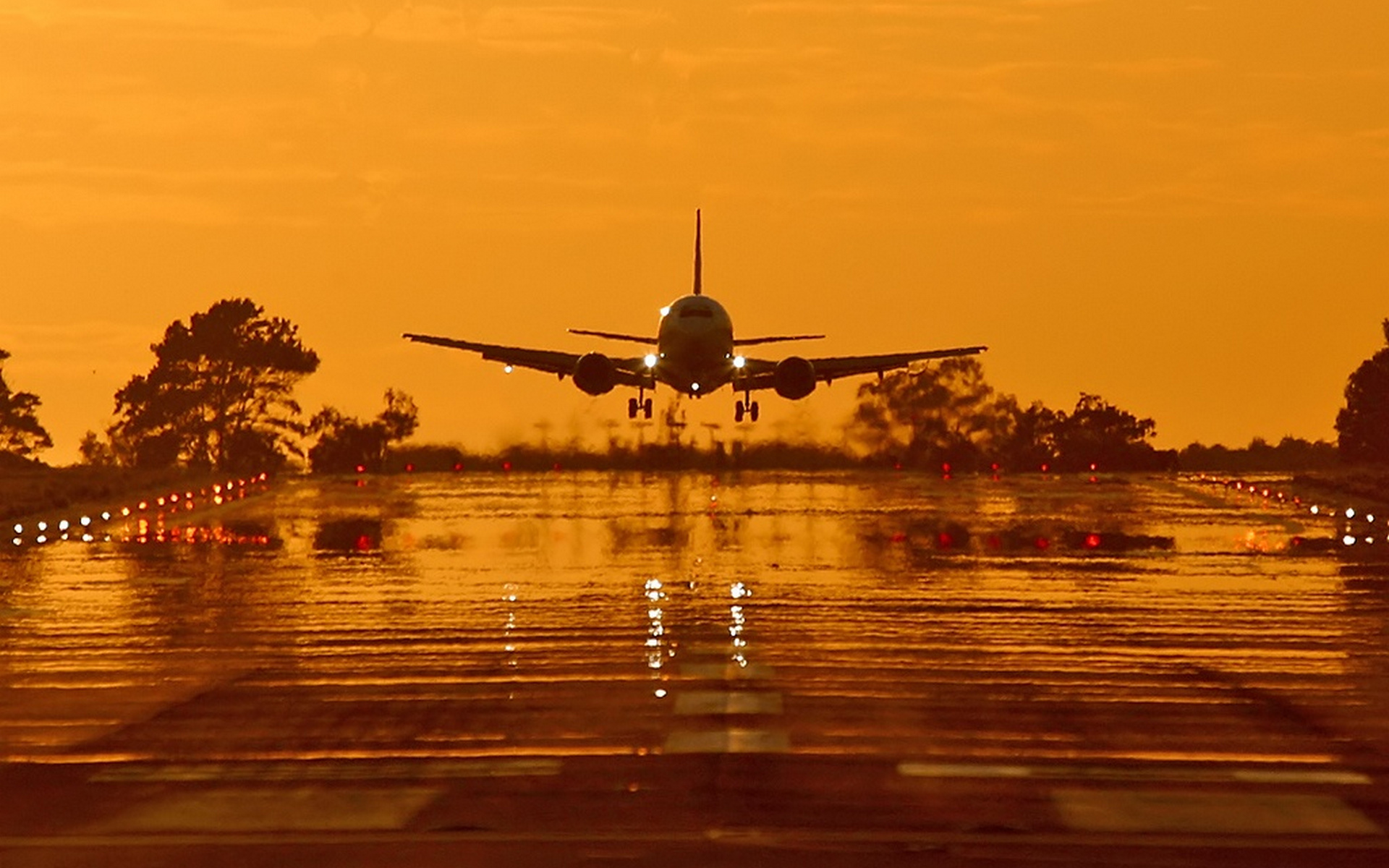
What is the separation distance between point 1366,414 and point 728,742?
110 meters

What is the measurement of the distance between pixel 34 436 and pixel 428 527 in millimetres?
98426

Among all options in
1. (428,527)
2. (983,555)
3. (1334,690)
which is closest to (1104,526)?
(983,555)

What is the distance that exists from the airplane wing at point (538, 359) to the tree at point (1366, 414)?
6387cm

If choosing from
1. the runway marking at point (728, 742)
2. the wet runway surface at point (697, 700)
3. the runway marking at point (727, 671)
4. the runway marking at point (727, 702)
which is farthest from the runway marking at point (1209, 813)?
the runway marking at point (727, 671)

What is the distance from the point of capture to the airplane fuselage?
61.2 m

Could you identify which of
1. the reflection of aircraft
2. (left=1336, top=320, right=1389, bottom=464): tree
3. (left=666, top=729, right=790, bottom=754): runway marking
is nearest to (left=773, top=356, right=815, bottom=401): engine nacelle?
the reflection of aircraft

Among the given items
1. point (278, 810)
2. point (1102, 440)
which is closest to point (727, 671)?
point (278, 810)

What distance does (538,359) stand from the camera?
6594cm

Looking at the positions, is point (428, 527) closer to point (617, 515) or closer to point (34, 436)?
point (617, 515)

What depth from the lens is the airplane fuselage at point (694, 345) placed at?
61188 mm

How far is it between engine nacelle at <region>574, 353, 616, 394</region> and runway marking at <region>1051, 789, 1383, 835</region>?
4418cm

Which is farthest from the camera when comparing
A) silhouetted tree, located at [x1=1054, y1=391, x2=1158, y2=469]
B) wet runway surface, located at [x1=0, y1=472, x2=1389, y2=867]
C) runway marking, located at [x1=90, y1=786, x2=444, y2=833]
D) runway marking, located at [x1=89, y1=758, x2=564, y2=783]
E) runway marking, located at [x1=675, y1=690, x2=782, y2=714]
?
silhouetted tree, located at [x1=1054, y1=391, x2=1158, y2=469]

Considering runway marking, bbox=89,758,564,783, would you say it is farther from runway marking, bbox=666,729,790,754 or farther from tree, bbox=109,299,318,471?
tree, bbox=109,299,318,471

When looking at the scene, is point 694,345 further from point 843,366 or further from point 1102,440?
point 1102,440
